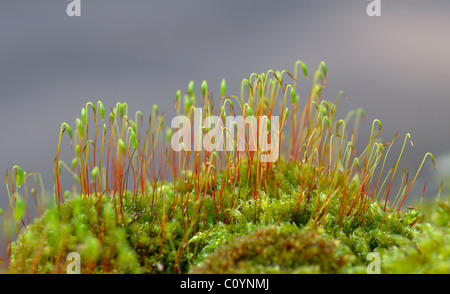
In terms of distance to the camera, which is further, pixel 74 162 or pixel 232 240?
pixel 74 162

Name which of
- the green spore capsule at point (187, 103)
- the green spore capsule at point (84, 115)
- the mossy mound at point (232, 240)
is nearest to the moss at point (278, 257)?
the mossy mound at point (232, 240)

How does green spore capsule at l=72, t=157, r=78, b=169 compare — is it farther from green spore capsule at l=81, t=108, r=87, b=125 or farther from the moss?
the moss

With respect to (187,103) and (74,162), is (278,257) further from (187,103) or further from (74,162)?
(74,162)

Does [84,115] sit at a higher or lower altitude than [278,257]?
higher

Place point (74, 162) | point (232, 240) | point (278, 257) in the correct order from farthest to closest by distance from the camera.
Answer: point (74, 162) → point (232, 240) → point (278, 257)

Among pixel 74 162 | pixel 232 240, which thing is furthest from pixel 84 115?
pixel 232 240

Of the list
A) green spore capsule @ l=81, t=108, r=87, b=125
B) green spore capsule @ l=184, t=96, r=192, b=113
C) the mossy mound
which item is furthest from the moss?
green spore capsule @ l=81, t=108, r=87, b=125

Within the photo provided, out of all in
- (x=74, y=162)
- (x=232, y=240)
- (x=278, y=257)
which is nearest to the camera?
(x=278, y=257)

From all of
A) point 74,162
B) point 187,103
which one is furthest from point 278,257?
point 74,162

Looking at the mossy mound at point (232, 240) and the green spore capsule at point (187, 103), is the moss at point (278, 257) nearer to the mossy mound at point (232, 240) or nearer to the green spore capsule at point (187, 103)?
the mossy mound at point (232, 240)

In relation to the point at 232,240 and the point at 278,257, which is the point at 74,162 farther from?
the point at 278,257

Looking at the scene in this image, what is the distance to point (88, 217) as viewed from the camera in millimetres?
1372

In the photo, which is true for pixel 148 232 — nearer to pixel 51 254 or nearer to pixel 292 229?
pixel 51 254

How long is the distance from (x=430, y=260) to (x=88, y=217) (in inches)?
43.7
